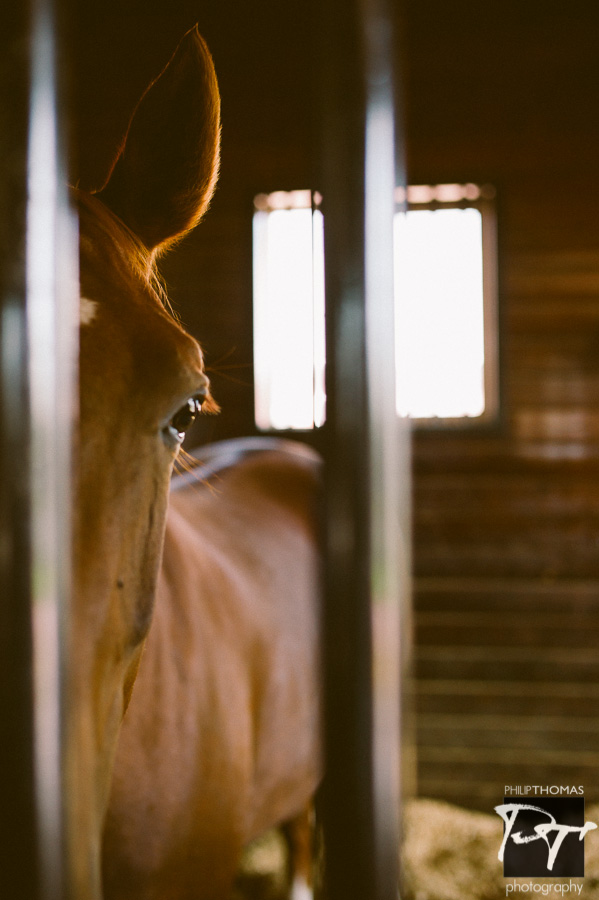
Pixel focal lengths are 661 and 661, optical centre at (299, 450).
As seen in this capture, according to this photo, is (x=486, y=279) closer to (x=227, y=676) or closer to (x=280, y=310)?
(x=280, y=310)

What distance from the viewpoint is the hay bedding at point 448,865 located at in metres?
1.59

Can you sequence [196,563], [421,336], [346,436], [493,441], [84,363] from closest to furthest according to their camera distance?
[346,436] < [84,363] < [196,563] < [421,336] < [493,441]

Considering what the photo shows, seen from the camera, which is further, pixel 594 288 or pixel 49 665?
pixel 594 288

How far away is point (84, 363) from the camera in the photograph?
0.40 meters

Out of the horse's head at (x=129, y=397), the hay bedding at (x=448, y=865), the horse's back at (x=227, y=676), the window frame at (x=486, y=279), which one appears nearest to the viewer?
the horse's head at (x=129, y=397)

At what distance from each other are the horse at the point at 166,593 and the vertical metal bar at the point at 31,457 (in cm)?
2

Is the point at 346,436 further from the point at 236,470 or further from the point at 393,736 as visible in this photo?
the point at 236,470

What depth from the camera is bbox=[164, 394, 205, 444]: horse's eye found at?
1.59 feet

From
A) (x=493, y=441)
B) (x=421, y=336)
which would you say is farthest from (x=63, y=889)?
(x=493, y=441)

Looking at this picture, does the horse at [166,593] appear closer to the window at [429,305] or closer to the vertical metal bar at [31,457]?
the vertical metal bar at [31,457]

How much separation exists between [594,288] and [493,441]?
723mm

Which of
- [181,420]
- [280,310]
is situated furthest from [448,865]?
[280,310]

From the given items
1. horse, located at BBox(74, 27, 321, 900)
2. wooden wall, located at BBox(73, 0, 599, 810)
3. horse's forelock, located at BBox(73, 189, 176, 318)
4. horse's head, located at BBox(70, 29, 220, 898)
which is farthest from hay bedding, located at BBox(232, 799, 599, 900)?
horse's forelock, located at BBox(73, 189, 176, 318)

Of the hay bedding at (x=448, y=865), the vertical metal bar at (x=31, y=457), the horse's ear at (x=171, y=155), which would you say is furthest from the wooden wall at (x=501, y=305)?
the vertical metal bar at (x=31, y=457)
